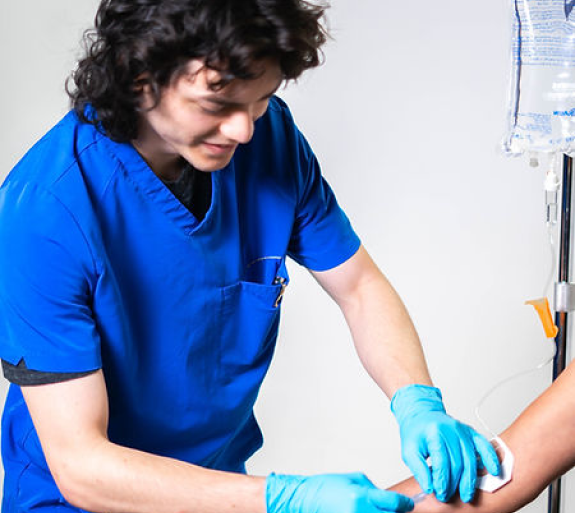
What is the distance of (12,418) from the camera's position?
1.37 metres

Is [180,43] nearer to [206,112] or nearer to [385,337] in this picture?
[206,112]

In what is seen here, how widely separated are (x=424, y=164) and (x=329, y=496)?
4.64ft

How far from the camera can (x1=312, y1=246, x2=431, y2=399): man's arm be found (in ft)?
4.74

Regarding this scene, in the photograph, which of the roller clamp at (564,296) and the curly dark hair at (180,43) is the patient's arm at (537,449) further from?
the curly dark hair at (180,43)

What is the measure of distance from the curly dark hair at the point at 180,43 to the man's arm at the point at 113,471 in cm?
40

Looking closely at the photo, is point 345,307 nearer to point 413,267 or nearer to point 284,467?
point 413,267

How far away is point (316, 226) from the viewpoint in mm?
1497

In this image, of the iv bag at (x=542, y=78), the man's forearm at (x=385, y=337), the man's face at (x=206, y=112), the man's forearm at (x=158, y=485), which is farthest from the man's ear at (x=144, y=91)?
the iv bag at (x=542, y=78)

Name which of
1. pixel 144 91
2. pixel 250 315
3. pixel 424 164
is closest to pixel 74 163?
pixel 144 91

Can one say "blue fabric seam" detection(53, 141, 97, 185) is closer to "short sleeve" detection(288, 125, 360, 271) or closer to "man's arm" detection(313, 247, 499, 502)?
"short sleeve" detection(288, 125, 360, 271)

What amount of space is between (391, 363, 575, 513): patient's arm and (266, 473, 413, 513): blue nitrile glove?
19cm

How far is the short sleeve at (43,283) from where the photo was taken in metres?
1.12

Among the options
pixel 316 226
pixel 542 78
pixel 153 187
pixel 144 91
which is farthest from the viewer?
pixel 542 78

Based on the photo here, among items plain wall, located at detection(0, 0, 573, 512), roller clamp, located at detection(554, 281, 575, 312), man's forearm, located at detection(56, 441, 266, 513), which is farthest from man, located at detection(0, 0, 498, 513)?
plain wall, located at detection(0, 0, 573, 512)
